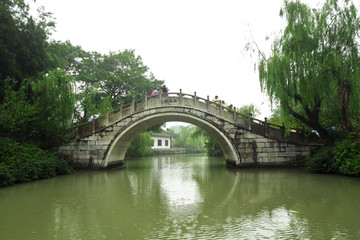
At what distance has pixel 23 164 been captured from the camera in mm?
9188

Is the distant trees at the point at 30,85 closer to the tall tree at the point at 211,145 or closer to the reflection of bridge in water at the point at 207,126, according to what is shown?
the reflection of bridge in water at the point at 207,126

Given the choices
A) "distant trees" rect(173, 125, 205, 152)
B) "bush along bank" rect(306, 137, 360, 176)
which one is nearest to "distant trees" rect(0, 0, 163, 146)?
"bush along bank" rect(306, 137, 360, 176)

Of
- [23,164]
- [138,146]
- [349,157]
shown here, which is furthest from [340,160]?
[138,146]

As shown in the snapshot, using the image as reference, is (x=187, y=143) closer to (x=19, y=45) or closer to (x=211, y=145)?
(x=211, y=145)

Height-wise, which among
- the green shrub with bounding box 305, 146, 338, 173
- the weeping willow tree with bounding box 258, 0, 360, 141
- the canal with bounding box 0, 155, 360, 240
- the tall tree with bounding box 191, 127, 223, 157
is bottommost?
the canal with bounding box 0, 155, 360, 240

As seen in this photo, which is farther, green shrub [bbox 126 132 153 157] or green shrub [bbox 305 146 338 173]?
green shrub [bbox 126 132 153 157]

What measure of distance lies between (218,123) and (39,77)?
30.4 ft

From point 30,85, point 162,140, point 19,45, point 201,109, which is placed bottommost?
point 162,140

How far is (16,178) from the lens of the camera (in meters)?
8.51

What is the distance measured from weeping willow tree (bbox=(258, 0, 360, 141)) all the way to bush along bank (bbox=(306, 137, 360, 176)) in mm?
1159

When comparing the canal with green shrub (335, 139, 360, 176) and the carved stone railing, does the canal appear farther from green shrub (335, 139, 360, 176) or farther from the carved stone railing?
the carved stone railing

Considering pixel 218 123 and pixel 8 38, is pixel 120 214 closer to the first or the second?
pixel 218 123

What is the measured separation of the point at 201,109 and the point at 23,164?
27.7 feet

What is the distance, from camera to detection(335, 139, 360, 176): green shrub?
8781 millimetres
